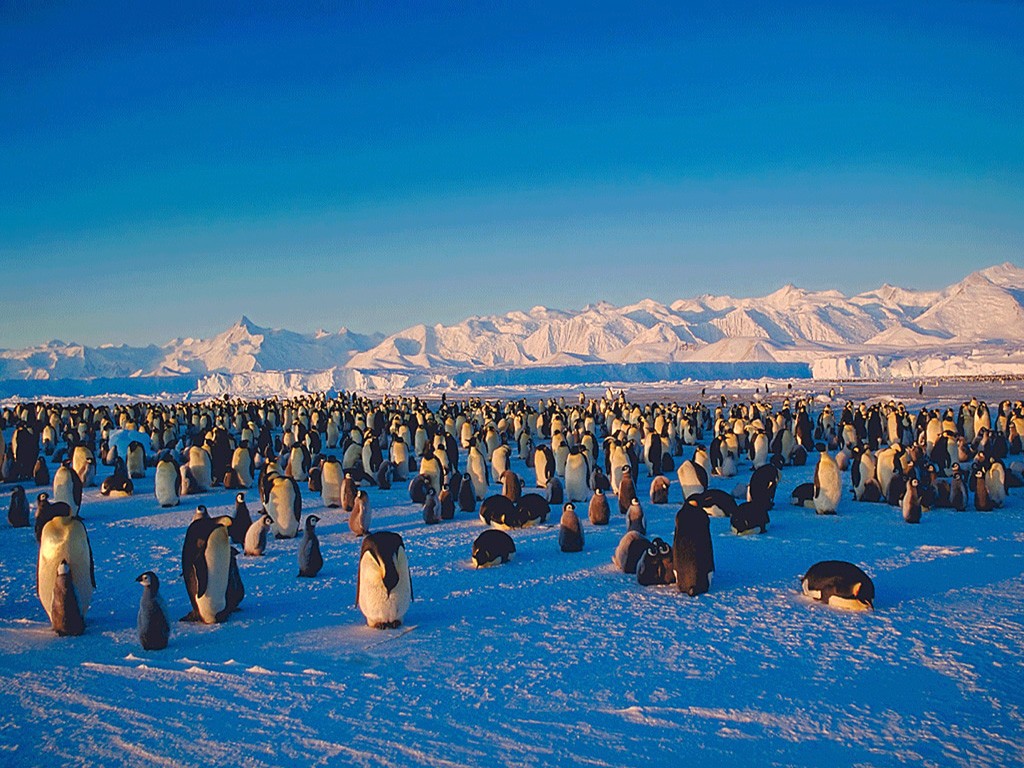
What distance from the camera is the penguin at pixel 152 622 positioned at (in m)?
5.79

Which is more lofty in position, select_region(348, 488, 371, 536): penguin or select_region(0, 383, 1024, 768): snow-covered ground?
select_region(348, 488, 371, 536): penguin

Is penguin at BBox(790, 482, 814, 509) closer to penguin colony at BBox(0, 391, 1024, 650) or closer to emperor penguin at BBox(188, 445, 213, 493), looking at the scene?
penguin colony at BBox(0, 391, 1024, 650)

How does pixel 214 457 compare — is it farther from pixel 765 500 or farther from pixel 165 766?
pixel 165 766

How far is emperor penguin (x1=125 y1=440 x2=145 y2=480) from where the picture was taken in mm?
16078

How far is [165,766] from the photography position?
407 cm

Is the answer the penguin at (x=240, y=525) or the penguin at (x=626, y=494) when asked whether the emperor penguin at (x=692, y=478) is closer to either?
the penguin at (x=626, y=494)

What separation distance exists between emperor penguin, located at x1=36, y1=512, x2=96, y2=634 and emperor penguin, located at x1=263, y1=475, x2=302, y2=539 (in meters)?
3.41

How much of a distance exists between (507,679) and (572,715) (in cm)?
65

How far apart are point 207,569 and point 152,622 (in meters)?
0.71

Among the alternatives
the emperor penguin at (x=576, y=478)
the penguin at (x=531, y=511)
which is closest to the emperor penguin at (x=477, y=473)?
the emperor penguin at (x=576, y=478)

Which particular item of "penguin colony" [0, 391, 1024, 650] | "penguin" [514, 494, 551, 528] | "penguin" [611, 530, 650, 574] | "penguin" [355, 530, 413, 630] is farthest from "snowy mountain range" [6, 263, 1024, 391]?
"penguin" [355, 530, 413, 630]

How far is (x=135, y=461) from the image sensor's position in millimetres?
16172

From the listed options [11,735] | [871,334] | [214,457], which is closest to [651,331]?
[871,334]

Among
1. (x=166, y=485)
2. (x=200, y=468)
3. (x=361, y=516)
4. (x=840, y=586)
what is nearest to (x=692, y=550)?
(x=840, y=586)
